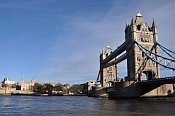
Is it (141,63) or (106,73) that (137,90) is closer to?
(141,63)

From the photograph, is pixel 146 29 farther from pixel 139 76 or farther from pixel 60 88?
pixel 60 88

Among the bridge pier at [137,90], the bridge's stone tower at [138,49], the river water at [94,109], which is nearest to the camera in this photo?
the river water at [94,109]

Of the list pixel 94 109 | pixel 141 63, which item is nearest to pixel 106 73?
pixel 141 63

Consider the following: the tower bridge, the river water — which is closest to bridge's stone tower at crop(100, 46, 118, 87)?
the tower bridge

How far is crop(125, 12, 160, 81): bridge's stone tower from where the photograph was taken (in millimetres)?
77312

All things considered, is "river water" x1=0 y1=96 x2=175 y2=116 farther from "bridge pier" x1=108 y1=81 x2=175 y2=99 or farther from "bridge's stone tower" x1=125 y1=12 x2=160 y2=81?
"bridge's stone tower" x1=125 y1=12 x2=160 y2=81

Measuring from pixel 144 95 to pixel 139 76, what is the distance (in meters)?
6.28

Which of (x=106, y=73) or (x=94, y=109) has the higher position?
(x=106, y=73)

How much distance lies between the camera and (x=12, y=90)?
172 meters

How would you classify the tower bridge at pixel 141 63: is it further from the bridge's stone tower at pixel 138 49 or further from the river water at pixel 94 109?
the river water at pixel 94 109

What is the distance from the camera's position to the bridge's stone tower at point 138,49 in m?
77.3

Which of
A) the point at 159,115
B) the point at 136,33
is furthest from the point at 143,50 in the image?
the point at 159,115

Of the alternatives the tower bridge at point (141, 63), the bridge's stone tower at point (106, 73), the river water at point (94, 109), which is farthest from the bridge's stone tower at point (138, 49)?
the bridge's stone tower at point (106, 73)

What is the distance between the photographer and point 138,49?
77.9m
